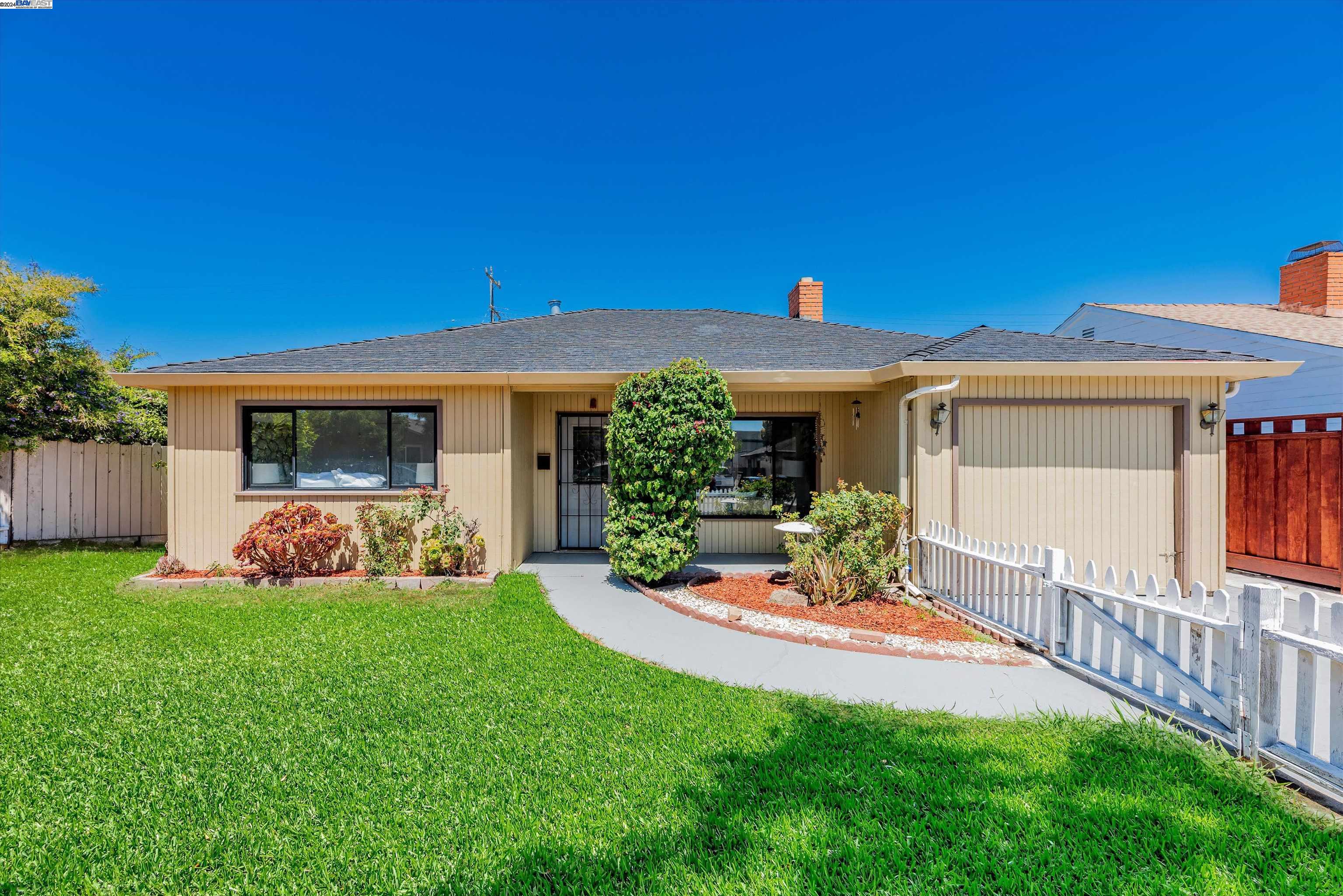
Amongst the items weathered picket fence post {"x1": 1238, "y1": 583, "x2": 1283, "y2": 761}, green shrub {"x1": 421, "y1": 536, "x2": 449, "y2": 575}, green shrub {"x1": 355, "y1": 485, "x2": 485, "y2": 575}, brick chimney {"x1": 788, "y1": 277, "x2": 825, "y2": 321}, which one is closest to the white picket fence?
weathered picket fence post {"x1": 1238, "y1": 583, "x2": 1283, "y2": 761}

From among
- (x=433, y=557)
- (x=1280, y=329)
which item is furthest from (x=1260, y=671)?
(x=1280, y=329)

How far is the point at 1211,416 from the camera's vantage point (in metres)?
5.82

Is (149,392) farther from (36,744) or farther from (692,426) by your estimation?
(692,426)

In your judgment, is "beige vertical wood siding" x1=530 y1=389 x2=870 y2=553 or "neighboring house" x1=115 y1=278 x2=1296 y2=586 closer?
"neighboring house" x1=115 y1=278 x2=1296 y2=586

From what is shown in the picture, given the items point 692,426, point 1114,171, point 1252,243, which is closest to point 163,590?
point 692,426

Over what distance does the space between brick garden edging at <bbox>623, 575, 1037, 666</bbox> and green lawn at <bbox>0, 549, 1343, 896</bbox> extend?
101cm

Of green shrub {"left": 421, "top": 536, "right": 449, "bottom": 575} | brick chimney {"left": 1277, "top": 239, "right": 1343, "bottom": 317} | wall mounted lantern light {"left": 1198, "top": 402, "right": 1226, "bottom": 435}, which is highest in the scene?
brick chimney {"left": 1277, "top": 239, "right": 1343, "bottom": 317}

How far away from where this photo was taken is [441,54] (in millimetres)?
9133

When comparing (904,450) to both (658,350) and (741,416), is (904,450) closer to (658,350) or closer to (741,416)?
(741,416)

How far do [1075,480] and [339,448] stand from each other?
362 inches

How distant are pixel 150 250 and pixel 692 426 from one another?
15.8m

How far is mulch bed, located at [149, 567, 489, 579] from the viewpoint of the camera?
260 inches

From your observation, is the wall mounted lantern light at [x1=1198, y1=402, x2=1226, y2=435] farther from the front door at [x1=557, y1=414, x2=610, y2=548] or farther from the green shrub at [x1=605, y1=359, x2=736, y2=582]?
the front door at [x1=557, y1=414, x2=610, y2=548]

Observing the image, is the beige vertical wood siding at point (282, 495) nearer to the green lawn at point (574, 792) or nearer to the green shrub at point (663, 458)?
the green shrub at point (663, 458)
